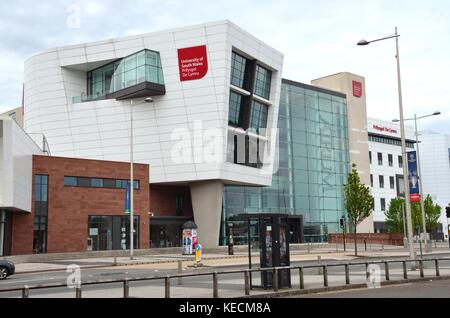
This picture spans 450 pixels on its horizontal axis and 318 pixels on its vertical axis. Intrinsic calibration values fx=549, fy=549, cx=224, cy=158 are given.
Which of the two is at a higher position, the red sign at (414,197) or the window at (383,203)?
the window at (383,203)

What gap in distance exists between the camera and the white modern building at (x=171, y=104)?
51562 millimetres

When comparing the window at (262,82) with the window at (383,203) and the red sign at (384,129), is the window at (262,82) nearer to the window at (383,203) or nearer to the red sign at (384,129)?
the red sign at (384,129)

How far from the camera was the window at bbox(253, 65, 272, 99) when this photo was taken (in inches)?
2318

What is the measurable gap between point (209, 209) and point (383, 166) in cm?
4961

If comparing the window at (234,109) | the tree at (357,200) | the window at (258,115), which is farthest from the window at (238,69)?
the tree at (357,200)

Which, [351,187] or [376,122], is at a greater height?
[376,122]

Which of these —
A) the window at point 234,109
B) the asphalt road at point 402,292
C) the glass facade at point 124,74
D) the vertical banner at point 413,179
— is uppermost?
the glass facade at point 124,74

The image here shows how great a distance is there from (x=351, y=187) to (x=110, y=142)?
24.6 m

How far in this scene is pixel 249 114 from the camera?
186ft

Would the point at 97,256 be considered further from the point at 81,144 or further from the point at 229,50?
the point at 229,50

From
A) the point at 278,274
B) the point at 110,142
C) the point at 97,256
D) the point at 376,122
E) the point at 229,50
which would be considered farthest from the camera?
the point at 376,122

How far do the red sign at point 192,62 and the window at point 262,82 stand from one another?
8.60 meters

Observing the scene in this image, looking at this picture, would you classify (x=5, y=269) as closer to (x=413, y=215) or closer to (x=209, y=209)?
(x=209, y=209)
